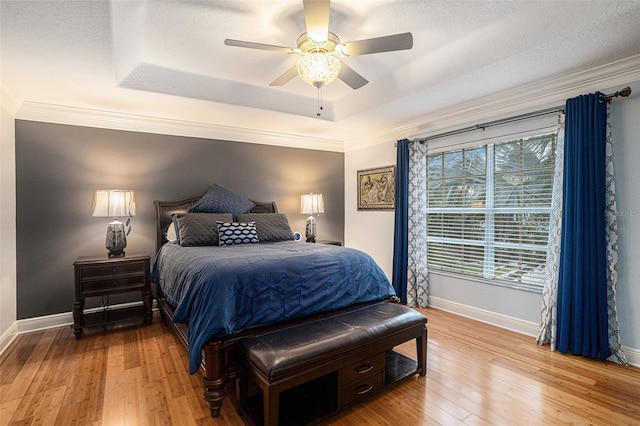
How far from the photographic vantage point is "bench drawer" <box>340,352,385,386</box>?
1.96 meters

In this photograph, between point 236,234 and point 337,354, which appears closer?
point 337,354

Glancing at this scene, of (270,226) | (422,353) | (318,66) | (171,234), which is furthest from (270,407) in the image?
(171,234)

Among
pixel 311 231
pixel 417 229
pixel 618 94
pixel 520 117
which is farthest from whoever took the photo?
pixel 311 231

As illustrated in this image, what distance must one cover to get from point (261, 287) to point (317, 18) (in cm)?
173

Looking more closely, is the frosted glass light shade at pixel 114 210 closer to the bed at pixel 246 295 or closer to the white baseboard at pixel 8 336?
the bed at pixel 246 295

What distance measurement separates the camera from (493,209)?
140 inches

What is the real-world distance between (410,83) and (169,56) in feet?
7.49

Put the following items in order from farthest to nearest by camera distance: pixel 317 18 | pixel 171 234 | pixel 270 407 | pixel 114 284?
pixel 171 234 → pixel 114 284 → pixel 317 18 → pixel 270 407

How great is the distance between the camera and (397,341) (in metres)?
2.24

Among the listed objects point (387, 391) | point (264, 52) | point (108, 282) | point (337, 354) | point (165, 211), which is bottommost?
point (387, 391)

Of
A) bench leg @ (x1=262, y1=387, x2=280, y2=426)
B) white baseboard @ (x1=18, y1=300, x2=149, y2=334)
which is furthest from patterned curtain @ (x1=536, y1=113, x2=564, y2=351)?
white baseboard @ (x1=18, y1=300, x2=149, y2=334)

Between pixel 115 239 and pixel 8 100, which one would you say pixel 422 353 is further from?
pixel 8 100

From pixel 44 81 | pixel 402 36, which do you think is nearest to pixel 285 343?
pixel 402 36

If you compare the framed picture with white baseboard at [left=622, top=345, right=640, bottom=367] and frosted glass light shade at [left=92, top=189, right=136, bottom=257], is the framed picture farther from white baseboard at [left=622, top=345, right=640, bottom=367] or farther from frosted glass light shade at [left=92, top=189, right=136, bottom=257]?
frosted glass light shade at [left=92, top=189, right=136, bottom=257]
